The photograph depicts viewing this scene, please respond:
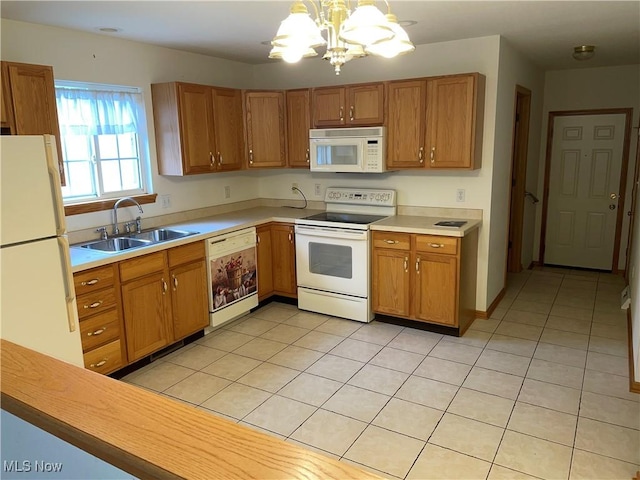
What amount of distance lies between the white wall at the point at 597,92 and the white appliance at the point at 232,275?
13.0 ft

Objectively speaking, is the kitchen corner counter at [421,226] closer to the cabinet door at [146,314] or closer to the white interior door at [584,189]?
the cabinet door at [146,314]

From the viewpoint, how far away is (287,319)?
4.39 m

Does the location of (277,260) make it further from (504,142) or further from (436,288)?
(504,142)

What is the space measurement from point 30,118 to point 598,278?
5813 mm

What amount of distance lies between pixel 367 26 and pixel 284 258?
3.11 meters

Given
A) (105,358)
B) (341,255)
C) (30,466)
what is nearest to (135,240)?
(105,358)

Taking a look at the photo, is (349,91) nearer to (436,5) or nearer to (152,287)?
(436,5)

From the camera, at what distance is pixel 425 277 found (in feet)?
12.8

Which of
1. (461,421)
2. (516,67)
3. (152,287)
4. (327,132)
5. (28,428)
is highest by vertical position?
(516,67)

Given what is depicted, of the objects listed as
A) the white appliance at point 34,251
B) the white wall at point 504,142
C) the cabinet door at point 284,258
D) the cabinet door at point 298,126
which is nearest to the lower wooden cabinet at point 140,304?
the white appliance at point 34,251

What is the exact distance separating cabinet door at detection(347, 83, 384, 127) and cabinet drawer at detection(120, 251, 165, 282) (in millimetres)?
2109

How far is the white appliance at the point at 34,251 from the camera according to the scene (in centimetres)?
230

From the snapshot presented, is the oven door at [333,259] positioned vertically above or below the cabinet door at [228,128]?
below

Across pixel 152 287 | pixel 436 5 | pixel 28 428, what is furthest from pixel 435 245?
pixel 28 428
